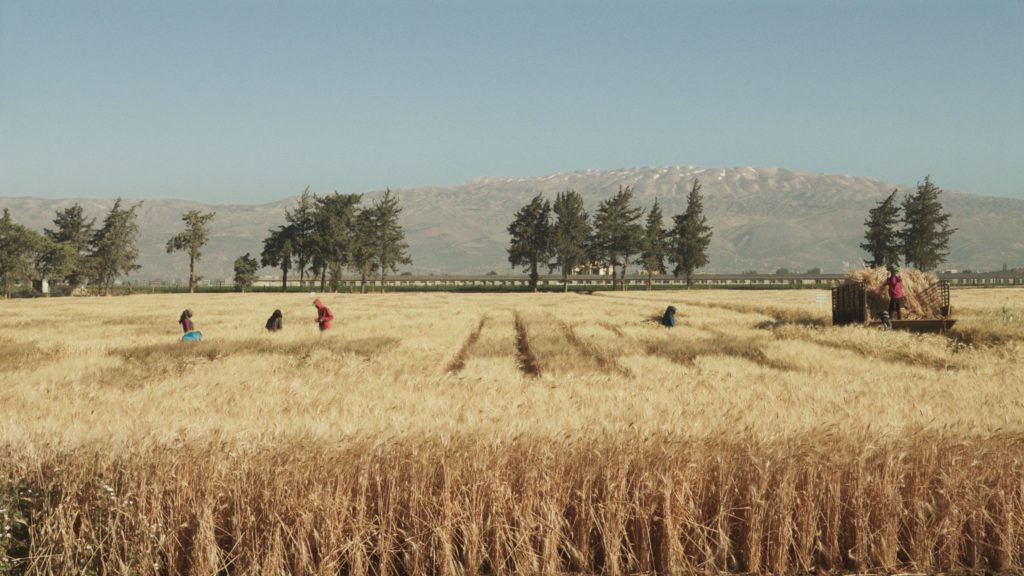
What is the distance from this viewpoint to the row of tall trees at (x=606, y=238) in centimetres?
13362

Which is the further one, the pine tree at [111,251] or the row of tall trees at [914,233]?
the pine tree at [111,251]

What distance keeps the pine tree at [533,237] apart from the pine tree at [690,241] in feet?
72.9

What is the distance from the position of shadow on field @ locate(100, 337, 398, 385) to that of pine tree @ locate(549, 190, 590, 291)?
110810 millimetres

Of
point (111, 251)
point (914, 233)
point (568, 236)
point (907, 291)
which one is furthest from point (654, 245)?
point (907, 291)

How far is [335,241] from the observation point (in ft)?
411

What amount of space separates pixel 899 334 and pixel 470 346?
14.1 metres

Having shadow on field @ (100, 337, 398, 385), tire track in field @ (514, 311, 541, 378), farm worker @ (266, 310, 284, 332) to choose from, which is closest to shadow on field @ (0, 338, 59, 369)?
shadow on field @ (100, 337, 398, 385)

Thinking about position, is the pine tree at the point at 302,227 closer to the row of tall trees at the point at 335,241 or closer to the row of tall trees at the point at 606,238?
the row of tall trees at the point at 335,241

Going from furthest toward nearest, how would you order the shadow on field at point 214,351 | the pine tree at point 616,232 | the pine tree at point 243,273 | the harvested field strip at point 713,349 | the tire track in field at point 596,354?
the pine tree at point 616,232, the pine tree at point 243,273, the harvested field strip at point 713,349, the tire track in field at point 596,354, the shadow on field at point 214,351

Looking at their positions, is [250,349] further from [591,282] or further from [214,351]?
[591,282]

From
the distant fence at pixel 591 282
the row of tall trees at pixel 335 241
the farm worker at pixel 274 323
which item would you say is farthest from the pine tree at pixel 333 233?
the farm worker at pixel 274 323

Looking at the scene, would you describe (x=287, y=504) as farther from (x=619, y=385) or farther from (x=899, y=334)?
(x=899, y=334)

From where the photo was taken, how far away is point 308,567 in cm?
622

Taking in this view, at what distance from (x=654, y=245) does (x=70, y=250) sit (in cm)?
9567
